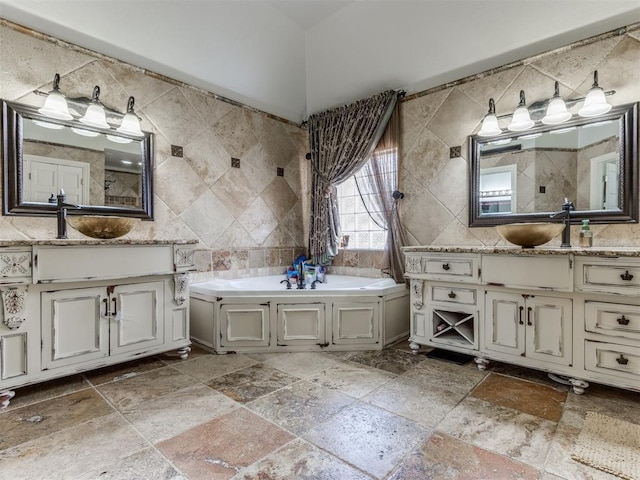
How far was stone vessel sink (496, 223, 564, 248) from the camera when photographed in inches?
82.8

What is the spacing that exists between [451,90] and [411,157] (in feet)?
2.13

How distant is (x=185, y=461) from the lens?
1.35 metres

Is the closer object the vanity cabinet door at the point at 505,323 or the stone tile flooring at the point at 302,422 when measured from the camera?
the stone tile flooring at the point at 302,422

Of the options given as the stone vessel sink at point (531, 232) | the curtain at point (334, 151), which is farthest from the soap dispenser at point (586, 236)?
the curtain at point (334, 151)

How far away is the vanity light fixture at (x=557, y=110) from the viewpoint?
2346 mm

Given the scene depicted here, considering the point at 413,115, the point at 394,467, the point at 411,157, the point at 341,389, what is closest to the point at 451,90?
the point at 413,115

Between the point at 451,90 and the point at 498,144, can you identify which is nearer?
the point at 498,144

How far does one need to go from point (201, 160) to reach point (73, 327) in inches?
68.1

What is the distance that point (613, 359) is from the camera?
1832 mm

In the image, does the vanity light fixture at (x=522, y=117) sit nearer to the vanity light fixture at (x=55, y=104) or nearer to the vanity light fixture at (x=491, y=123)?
the vanity light fixture at (x=491, y=123)

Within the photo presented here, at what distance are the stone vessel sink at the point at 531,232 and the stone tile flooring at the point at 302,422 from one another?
34.9 inches

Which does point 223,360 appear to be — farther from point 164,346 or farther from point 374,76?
point 374,76

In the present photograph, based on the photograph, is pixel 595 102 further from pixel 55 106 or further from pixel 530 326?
pixel 55 106

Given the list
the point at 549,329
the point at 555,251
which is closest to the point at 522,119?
the point at 555,251
